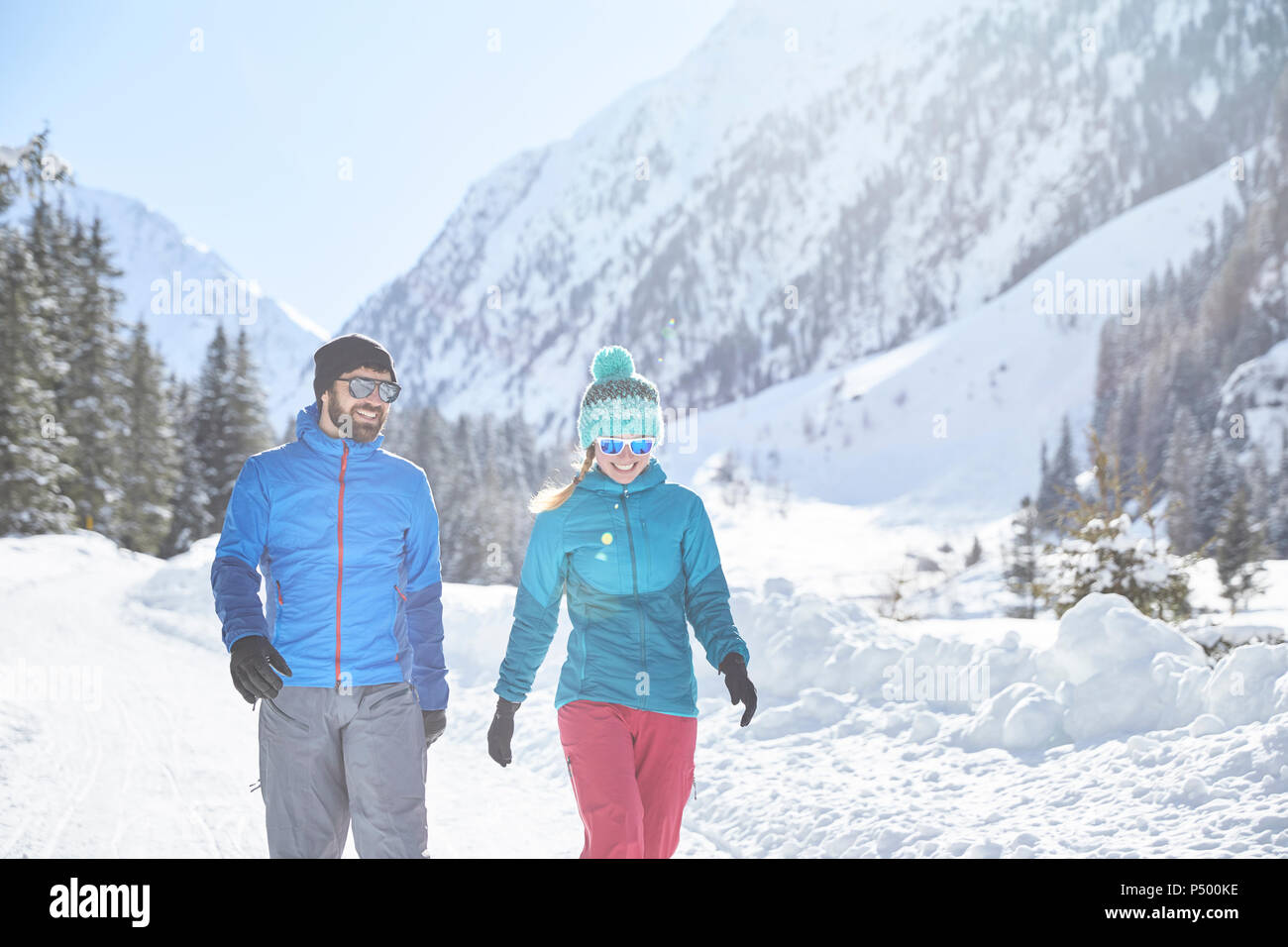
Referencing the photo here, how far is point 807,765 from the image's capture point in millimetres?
6523

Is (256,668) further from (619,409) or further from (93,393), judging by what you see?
(93,393)

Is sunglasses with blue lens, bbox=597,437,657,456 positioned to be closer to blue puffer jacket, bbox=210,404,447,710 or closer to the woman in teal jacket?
the woman in teal jacket

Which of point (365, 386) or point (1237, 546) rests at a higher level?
point (365, 386)

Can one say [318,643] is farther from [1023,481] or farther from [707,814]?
[1023,481]

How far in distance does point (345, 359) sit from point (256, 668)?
109cm

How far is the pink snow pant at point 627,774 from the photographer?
3191mm

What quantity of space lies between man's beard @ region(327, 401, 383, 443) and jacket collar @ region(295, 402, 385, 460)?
0.02 m

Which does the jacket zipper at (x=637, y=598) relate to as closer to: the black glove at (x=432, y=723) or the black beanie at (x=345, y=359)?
the black glove at (x=432, y=723)

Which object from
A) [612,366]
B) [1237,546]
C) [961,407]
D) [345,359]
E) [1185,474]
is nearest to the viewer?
[345,359]

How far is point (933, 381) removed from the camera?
123 metres

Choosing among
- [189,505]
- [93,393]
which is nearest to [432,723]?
[93,393]

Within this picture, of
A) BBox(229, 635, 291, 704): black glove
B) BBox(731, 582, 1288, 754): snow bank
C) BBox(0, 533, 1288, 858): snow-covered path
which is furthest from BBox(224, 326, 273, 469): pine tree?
BBox(229, 635, 291, 704): black glove

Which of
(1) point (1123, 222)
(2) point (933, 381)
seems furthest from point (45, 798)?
(1) point (1123, 222)

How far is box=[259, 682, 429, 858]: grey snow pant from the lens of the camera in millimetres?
3076
